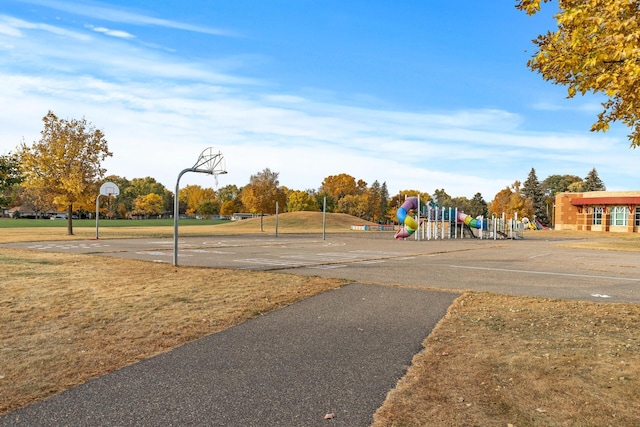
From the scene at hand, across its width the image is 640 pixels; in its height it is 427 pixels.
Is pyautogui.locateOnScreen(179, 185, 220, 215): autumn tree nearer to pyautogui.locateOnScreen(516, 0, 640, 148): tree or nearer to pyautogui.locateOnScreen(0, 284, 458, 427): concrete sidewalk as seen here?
pyautogui.locateOnScreen(0, 284, 458, 427): concrete sidewalk

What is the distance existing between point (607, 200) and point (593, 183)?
37.7 m

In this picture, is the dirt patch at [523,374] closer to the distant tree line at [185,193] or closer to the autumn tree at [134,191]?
the distant tree line at [185,193]

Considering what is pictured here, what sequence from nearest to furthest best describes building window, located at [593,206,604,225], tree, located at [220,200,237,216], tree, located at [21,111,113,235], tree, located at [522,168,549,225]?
tree, located at [21,111,113,235] < building window, located at [593,206,604,225] < tree, located at [522,168,549,225] < tree, located at [220,200,237,216]

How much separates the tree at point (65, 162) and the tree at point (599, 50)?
1370 inches

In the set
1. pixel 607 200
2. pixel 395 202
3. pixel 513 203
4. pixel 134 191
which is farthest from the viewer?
pixel 134 191

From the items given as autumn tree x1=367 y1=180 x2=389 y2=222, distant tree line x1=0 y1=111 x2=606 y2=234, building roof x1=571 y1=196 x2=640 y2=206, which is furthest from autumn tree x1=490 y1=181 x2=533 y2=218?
autumn tree x1=367 y1=180 x2=389 y2=222

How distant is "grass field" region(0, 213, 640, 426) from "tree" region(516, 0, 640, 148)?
8.95 ft

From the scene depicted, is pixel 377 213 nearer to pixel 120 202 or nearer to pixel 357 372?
pixel 120 202

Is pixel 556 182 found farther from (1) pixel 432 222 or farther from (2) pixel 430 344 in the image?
(2) pixel 430 344

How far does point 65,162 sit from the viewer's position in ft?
110

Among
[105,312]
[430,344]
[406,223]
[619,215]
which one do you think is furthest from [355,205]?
[430,344]

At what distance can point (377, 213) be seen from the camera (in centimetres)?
11088

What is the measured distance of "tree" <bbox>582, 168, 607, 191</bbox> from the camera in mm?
96875

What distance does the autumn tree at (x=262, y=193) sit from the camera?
53781 mm
